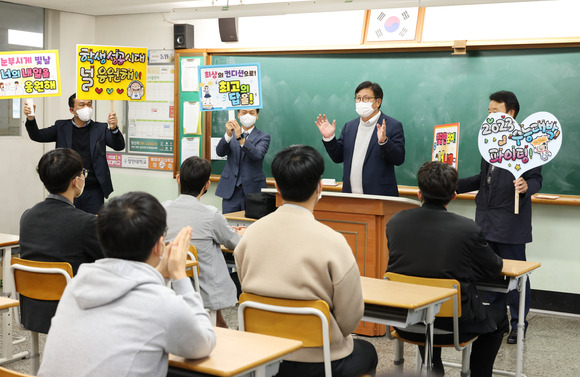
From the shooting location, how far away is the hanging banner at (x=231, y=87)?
568 centimetres

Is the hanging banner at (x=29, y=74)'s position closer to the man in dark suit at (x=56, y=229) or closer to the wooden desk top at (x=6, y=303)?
the man in dark suit at (x=56, y=229)

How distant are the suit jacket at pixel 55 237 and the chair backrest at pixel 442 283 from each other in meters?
1.34

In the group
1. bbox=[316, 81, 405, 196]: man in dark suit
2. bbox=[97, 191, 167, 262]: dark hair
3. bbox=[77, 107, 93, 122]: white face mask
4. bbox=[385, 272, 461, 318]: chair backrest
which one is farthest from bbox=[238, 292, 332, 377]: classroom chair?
bbox=[77, 107, 93, 122]: white face mask

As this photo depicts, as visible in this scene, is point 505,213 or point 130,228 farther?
point 505,213

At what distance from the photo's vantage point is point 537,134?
13.6ft

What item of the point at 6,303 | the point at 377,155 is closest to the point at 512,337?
the point at 377,155

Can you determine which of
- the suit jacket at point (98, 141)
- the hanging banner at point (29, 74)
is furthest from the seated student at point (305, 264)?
the hanging banner at point (29, 74)

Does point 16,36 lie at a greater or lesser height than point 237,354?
greater

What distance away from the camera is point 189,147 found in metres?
7.14

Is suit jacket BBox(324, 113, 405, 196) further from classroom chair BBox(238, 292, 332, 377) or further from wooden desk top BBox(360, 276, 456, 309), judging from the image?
classroom chair BBox(238, 292, 332, 377)

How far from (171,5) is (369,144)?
3108 millimetres

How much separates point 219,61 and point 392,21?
1.85 metres

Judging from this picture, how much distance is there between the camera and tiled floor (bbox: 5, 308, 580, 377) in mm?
4129

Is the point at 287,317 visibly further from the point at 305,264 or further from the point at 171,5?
the point at 171,5
